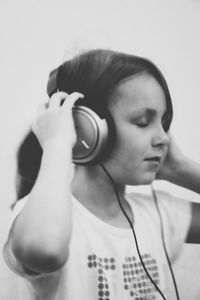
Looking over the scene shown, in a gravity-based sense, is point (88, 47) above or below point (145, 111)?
above

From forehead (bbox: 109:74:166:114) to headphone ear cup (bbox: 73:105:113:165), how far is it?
97 mm

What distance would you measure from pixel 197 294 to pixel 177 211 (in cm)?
23

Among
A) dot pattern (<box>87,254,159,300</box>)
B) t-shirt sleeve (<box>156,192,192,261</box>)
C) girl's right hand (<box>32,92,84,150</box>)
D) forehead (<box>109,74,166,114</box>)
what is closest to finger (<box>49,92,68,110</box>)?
girl's right hand (<box>32,92,84,150</box>)

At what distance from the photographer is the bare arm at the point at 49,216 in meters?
0.41

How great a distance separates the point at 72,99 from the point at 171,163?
0.36 metres

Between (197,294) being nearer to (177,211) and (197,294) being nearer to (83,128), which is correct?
(177,211)

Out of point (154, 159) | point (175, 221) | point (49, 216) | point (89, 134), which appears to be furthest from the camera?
point (175, 221)

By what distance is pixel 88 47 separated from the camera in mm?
727

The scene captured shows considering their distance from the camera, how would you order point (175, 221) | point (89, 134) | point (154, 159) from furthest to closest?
point (175, 221) → point (154, 159) → point (89, 134)

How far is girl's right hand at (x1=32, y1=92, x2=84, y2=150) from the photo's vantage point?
0.51 meters

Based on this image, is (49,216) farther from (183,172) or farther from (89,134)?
(183,172)

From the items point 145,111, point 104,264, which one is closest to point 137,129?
point 145,111

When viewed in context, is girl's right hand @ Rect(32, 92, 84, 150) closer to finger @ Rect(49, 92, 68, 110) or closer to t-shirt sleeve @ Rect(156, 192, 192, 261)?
finger @ Rect(49, 92, 68, 110)

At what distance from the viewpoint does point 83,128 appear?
0.55m
